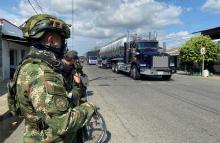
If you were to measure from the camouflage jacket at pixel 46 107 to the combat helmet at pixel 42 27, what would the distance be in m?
0.14

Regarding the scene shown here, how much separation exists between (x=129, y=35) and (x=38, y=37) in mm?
26884

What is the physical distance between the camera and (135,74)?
24.1 metres

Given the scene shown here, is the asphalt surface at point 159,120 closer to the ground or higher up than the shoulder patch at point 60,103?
closer to the ground


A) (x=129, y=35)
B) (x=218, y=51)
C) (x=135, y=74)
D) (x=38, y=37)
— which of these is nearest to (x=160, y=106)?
(x=38, y=37)

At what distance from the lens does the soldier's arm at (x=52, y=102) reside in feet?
Answer: 6.98

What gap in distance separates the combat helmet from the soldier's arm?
296 mm

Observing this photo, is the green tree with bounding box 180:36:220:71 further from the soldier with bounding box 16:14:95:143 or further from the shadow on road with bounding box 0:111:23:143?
the soldier with bounding box 16:14:95:143

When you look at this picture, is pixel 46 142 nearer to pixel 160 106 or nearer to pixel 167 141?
pixel 167 141

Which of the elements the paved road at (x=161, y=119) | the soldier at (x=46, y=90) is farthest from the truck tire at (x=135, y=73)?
the soldier at (x=46, y=90)

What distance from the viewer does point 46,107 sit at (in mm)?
2139

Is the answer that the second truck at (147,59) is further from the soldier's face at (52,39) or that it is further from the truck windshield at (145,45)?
the soldier's face at (52,39)

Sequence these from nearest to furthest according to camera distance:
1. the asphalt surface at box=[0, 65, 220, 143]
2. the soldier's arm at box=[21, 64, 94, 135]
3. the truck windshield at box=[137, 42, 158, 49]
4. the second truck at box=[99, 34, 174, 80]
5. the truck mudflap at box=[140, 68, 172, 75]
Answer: the soldier's arm at box=[21, 64, 94, 135], the asphalt surface at box=[0, 65, 220, 143], the truck mudflap at box=[140, 68, 172, 75], the second truck at box=[99, 34, 174, 80], the truck windshield at box=[137, 42, 158, 49]

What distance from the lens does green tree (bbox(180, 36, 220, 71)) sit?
32.9 metres

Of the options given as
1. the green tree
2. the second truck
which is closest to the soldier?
the second truck
